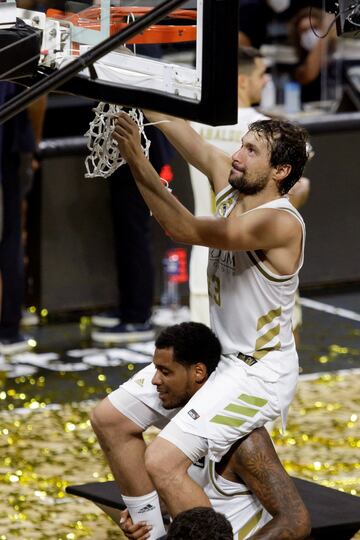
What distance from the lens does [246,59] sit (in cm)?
763

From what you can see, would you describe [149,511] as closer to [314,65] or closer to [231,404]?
[231,404]

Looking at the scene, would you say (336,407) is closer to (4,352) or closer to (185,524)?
(4,352)

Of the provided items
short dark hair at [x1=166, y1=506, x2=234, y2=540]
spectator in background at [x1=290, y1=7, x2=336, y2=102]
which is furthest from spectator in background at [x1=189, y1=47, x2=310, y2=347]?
spectator in background at [x1=290, y1=7, x2=336, y2=102]

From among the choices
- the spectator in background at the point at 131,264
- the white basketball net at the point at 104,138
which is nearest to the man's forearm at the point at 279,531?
the white basketball net at the point at 104,138

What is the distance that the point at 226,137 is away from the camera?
7.25 metres

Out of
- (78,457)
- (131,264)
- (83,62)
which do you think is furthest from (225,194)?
(131,264)

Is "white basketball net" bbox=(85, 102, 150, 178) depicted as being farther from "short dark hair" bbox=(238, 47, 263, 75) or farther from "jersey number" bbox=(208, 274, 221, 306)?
"short dark hair" bbox=(238, 47, 263, 75)

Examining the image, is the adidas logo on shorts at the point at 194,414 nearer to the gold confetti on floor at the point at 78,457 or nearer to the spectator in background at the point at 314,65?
the gold confetti on floor at the point at 78,457

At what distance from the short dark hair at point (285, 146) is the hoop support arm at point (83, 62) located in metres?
1.66

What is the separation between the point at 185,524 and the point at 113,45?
1.34 meters

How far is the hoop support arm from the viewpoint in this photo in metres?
3.76

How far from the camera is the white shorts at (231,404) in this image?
5.25 meters

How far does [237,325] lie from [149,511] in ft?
2.72

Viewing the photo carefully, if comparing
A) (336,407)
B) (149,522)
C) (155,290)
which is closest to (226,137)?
(336,407)
